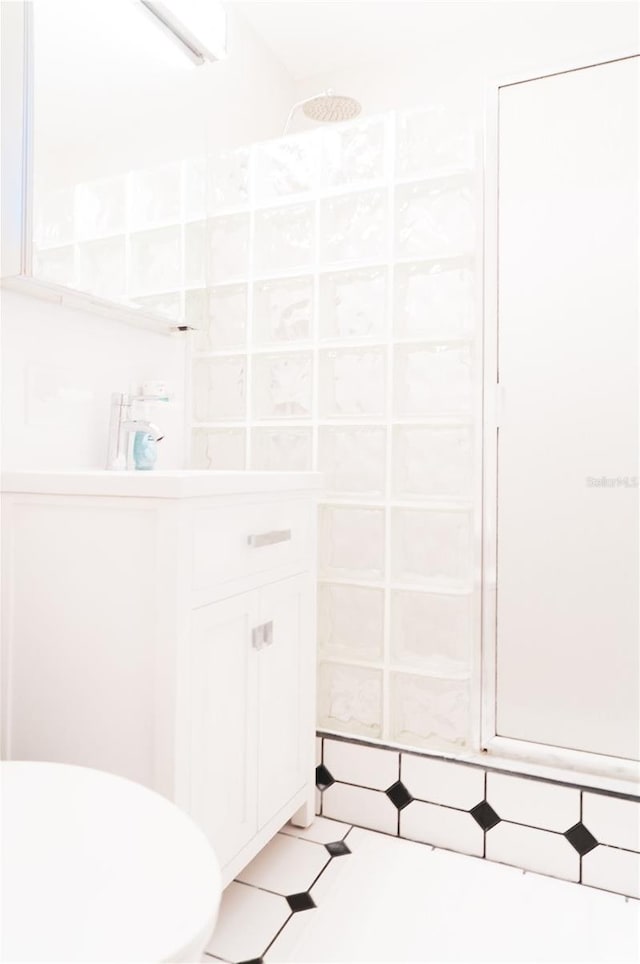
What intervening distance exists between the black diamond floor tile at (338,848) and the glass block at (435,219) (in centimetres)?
141

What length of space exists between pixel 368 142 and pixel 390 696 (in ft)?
4.62

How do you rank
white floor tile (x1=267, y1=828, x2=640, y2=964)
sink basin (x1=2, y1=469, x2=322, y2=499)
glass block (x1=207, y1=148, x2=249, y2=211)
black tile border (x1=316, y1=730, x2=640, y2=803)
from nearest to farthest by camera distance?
sink basin (x1=2, y1=469, x2=322, y2=499)
white floor tile (x1=267, y1=828, x2=640, y2=964)
black tile border (x1=316, y1=730, x2=640, y2=803)
glass block (x1=207, y1=148, x2=249, y2=211)

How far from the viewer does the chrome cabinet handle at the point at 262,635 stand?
1289mm

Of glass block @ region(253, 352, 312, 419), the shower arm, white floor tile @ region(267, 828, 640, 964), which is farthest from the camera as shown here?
the shower arm

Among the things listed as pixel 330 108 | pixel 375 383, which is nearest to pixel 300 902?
pixel 375 383

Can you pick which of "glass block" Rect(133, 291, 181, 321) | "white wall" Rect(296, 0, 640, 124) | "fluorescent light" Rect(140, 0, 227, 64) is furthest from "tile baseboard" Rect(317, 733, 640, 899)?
"fluorescent light" Rect(140, 0, 227, 64)

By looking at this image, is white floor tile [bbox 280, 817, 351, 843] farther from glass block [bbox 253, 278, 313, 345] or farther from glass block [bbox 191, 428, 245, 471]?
glass block [bbox 253, 278, 313, 345]

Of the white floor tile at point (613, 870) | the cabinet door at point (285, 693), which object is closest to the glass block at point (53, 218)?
the cabinet door at point (285, 693)

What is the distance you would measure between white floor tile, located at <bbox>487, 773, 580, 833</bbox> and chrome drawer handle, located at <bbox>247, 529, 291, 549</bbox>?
0.72 meters

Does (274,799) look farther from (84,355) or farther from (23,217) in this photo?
(23,217)

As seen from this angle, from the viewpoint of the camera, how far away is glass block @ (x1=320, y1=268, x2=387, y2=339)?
165cm

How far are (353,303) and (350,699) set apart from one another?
3.37 ft

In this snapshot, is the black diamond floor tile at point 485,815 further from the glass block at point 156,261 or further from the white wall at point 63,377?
the glass block at point 156,261

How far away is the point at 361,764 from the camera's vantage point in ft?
5.27
